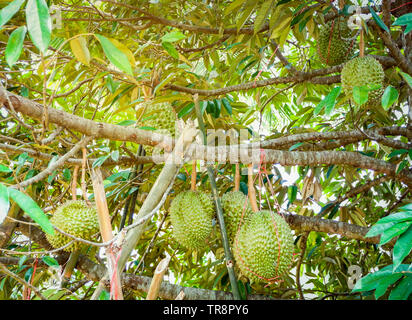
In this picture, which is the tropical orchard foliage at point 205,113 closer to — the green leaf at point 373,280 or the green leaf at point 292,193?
the green leaf at point 292,193

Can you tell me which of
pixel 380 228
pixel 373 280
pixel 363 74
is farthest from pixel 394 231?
pixel 363 74

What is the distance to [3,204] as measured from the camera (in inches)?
25.3

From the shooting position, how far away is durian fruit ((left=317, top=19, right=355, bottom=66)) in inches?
79.1

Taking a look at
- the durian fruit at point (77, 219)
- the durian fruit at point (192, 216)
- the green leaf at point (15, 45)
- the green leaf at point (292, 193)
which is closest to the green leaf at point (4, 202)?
the green leaf at point (15, 45)

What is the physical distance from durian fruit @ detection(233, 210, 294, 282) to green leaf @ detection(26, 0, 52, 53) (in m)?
0.87

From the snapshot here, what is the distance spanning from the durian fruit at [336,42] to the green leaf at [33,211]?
172cm

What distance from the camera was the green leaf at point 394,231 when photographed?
0.76m

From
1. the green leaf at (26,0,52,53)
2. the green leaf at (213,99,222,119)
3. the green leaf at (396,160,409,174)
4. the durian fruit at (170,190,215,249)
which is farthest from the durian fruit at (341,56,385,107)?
the green leaf at (26,0,52,53)

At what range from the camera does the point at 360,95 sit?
1.09 metres

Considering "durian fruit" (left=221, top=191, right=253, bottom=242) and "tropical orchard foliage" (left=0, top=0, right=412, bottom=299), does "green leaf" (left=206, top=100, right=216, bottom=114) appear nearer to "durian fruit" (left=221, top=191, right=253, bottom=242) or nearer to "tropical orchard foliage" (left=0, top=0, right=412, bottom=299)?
"tropical orchard foliage" (left=0, top=0, right=412, bottom=299)
